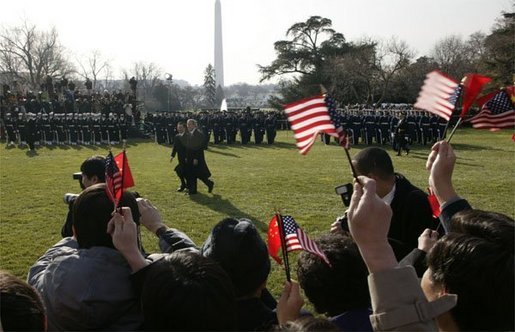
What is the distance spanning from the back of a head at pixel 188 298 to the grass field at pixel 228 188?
13.5ft

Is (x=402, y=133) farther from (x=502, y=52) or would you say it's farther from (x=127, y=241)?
(x=502, y=52)

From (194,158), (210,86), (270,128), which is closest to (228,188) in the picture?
(194,158)

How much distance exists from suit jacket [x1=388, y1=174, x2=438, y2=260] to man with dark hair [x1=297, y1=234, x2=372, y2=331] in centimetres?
160

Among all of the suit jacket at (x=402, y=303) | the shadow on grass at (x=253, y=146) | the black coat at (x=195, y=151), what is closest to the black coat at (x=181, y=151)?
the black coat at (x=195, y=151)

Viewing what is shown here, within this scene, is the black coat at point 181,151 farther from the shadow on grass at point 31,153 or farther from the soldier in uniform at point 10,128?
the soldier in uniform at point 10,128

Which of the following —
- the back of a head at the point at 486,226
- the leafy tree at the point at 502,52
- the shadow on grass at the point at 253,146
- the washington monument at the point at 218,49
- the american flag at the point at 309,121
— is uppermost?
the washington monument at the point at 218,49

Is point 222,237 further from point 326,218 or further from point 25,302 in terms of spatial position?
point 326,218

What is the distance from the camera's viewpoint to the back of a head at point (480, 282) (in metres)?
1.69

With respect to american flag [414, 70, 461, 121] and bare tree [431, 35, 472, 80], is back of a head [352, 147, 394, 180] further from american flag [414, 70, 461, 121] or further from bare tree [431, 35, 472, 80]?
bare tree [431, 35, 472, 80]

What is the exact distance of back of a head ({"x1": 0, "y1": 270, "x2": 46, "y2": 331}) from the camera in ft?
5.80

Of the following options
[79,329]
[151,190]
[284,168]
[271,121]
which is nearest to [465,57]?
[271,121]

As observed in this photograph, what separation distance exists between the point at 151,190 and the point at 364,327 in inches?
455

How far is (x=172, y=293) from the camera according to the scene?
1.78 m

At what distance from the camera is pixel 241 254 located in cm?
246
